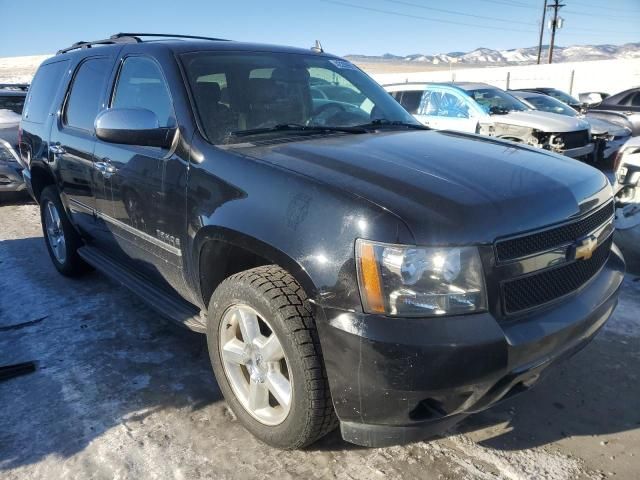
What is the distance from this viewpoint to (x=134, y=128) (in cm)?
276

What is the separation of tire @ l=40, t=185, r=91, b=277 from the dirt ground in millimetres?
862

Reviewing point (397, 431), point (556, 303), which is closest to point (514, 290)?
point (556, 303)

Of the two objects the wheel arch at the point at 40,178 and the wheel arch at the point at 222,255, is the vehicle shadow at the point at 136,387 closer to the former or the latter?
the wheel arch at the point at 222,255

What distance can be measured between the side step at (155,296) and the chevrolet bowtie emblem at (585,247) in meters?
1.86

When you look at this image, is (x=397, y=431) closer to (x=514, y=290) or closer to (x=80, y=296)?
(x=514, y=290)

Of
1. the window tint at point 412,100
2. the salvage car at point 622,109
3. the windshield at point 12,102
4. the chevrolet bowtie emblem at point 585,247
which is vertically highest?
the chevrolet bowtie emblem at point 585,247

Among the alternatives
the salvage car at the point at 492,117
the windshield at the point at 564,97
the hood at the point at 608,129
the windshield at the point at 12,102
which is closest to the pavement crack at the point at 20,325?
the windshield at the point at 12,102

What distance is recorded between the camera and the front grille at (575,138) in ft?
29.8

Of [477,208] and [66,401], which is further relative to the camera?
[66,401]

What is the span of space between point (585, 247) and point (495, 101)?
27.5ft

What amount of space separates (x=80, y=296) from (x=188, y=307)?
5.58 feet

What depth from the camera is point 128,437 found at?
2.58 meters

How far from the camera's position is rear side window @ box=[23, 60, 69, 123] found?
4.40m

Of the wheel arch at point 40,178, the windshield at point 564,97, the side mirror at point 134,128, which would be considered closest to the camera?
the side mirror at point 134,128
